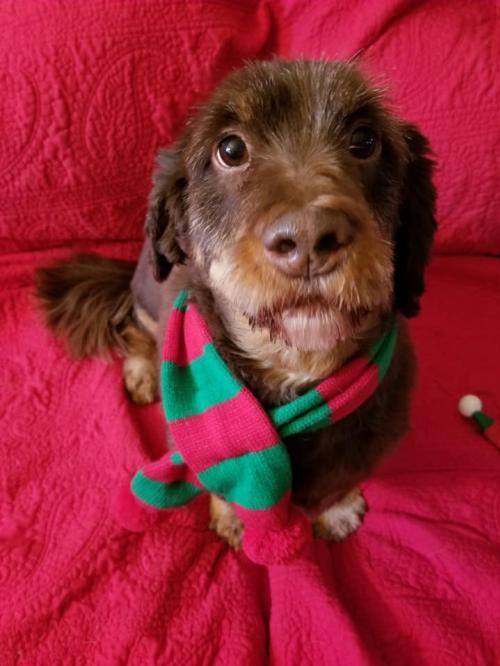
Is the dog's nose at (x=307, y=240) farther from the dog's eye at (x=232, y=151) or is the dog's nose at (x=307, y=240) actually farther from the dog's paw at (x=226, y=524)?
the dog's paw at (x=226, y=524)

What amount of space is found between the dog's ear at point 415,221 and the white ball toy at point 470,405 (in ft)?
1.86

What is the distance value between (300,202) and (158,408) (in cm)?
98

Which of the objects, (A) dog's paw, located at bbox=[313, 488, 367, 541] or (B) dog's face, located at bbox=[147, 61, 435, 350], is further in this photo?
(A) dog's paw, located at bbox=[313, 488, 367, 541]

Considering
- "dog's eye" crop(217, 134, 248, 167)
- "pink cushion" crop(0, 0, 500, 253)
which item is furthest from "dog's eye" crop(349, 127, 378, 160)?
"pink cushion" crop(0, 0, 500, 253)

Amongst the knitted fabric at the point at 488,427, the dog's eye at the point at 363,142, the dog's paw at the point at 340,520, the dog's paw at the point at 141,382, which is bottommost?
the dog's paw at the point at 340,520

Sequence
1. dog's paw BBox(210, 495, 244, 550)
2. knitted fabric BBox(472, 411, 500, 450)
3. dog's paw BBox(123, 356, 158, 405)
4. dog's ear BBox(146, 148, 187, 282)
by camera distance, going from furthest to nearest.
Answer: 1. dog's paw BBox(123, 356, 158, 405)
2. knitted fabric BBox(472, 411, 500, 450)
3. dog's paw BBox(210, 495, 244, 550)
4. dog's ear BBox(146, 148, 187, 282)

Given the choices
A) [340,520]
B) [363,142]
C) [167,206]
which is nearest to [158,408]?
[340,520]

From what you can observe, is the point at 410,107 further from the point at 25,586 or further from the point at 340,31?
the point at 25,586

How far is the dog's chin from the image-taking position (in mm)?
795

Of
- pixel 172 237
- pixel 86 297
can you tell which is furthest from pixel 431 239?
pixel 86 297

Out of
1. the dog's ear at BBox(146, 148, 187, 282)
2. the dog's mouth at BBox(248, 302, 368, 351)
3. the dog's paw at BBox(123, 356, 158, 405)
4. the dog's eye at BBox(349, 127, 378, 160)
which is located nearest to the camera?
the dog's mouth at BBox(248, 302, 368, 351)

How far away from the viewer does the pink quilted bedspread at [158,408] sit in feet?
3.74

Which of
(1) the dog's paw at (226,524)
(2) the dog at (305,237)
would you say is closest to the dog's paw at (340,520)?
(2) the dog at (305,237)

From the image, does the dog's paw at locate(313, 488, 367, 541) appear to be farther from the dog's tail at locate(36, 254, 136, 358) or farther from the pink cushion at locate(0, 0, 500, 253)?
the pink cushion at locate(0, 0, 500, 253)
